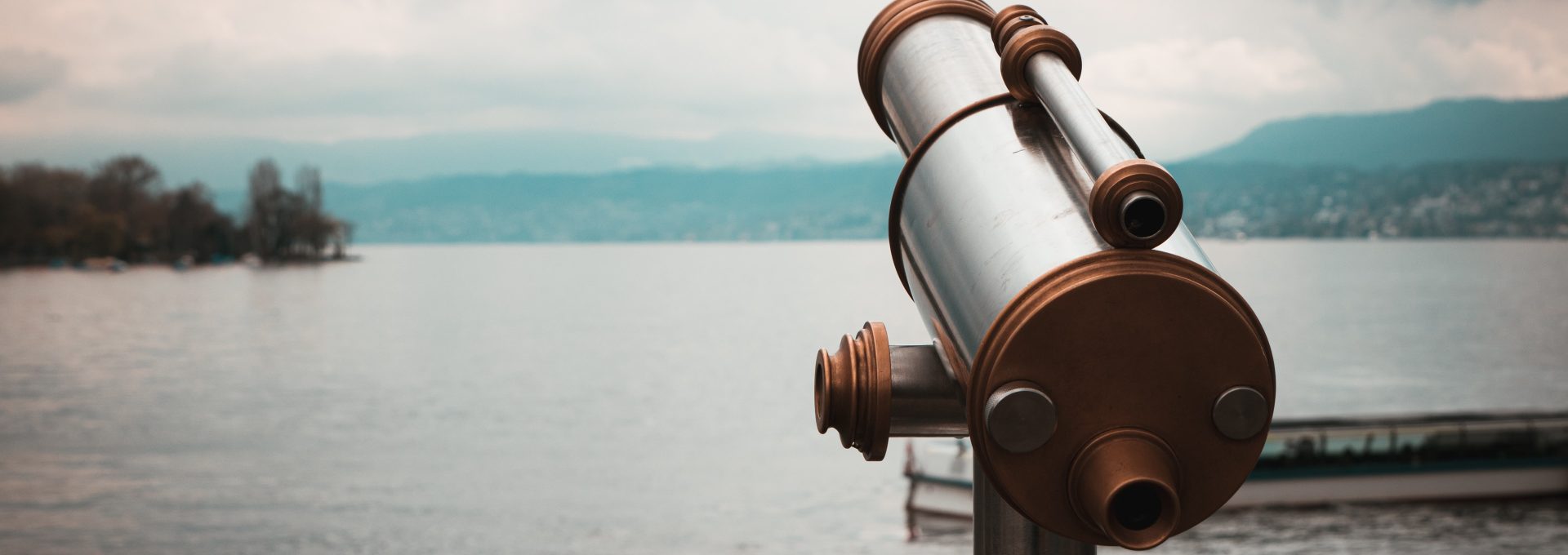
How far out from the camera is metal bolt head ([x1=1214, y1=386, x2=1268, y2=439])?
1223 mm

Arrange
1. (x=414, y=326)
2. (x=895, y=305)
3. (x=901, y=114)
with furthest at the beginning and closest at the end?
(x=895, y=305)
(x=414, y=326)
(x=901, y=114)

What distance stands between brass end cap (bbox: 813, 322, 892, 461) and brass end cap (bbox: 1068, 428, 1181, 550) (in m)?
0.31

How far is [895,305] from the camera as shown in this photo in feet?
469

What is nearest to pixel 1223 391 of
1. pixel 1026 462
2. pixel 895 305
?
pixel 1026 462

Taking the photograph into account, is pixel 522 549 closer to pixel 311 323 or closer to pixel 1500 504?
pixel 1500 504

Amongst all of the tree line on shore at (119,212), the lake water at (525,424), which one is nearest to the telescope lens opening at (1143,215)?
the lake water at (525,424)

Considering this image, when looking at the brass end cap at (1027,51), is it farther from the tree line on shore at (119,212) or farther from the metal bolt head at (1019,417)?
the tree line on shore at (119,212)

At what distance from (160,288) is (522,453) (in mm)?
130776

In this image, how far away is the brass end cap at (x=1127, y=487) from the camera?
3.86 feet

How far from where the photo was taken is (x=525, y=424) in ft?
181

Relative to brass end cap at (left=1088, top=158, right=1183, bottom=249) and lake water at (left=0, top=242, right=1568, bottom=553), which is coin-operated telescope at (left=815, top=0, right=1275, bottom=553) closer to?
brass end cap at (left=1088, top=158, right=1183, bottom=249)

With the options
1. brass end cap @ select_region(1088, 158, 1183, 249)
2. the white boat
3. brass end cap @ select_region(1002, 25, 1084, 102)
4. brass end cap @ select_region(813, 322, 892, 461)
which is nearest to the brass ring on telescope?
brass end cap @ select_region(1002, 25, 1084, 102)

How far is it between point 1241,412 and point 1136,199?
8.8 inches

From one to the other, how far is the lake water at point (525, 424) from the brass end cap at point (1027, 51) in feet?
89.9
